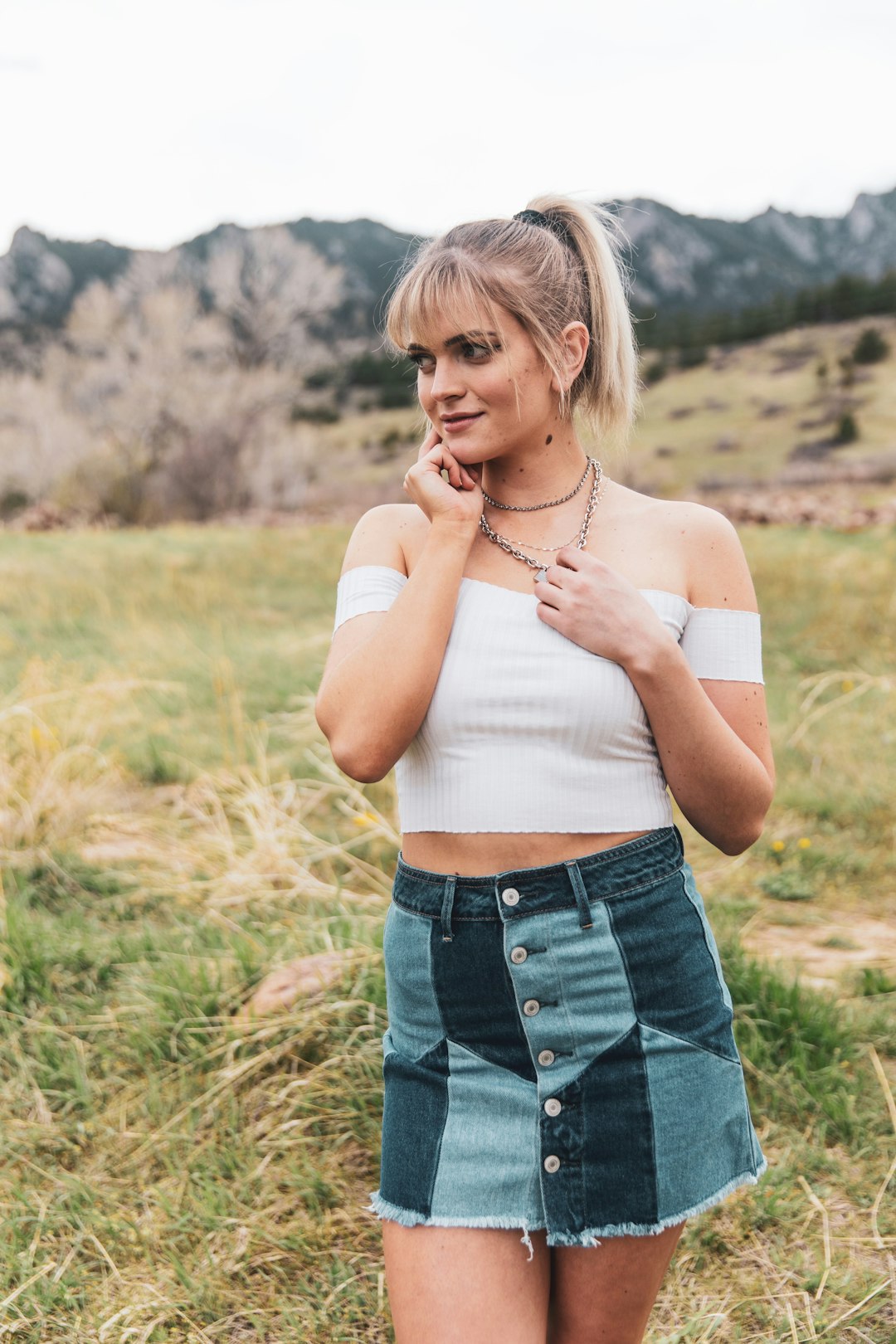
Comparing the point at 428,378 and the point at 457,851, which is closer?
the point at 457,851

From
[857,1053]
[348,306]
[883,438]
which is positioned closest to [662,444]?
[883,438]

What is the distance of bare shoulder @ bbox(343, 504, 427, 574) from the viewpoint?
1813mm

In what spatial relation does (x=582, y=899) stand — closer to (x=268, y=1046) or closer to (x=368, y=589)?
(x=368, y=589)

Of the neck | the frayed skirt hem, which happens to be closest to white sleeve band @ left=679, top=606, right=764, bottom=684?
the neck

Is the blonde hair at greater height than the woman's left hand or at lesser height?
greater

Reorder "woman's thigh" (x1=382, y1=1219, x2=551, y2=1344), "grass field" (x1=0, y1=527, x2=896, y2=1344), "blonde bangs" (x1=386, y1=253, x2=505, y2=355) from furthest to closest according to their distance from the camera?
"grass field" (x1=0, y1=527, x2=896, y2=1344)
"blonde bangs" (x1=386, y1=253, x2=505, y2=355)
"woman's thigh" (x1=382, y1=1219, x2=551, y2=1344)

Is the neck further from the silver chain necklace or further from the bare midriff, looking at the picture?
the bare midriff

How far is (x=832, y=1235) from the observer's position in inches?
93.3

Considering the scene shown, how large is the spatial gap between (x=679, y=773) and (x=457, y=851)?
367 millimetres

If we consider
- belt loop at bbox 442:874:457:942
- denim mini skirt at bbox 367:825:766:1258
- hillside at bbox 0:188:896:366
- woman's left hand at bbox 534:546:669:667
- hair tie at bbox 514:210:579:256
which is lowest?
denim mini skirt at bbox 367:825:766:1258

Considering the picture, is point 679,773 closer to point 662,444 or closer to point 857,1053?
point 857,1053

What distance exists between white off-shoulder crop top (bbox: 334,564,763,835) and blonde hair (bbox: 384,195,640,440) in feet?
1.55

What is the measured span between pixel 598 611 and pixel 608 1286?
1011 mm

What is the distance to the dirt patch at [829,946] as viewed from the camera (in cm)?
349
